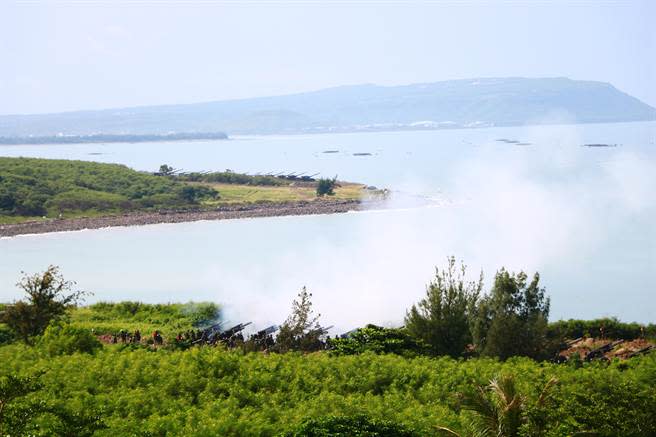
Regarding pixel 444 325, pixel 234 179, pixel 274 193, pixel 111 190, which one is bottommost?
pixel 274 193

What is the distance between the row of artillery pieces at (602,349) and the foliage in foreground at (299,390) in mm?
3118

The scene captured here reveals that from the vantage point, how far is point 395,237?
5959 centimetres

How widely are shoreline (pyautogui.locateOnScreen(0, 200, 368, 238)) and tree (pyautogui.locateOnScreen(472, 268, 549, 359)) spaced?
48647mm

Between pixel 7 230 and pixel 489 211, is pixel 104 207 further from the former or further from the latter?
pixel 489 211

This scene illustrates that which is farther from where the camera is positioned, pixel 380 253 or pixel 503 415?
pixel 380 253

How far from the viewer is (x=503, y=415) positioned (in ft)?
47.5

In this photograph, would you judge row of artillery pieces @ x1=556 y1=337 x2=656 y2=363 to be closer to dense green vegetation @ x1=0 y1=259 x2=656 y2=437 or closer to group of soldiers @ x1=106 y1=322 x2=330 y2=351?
dense green vegetation @ x1=0 y1=259 x2=656 y2=437

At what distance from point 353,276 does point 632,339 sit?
17.3 meters

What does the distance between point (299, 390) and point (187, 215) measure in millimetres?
59277

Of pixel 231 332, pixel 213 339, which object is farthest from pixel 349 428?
pixel 231 332

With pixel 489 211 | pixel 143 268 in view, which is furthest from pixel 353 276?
pixel 489 211

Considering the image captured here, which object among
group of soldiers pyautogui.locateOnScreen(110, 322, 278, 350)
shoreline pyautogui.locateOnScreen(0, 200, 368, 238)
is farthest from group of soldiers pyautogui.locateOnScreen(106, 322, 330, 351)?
shoreline pyautogui.locateOnScreen(0, 200, 368, 238)

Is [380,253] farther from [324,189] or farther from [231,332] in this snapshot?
[324,189]

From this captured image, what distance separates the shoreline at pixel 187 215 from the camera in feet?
231
